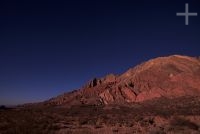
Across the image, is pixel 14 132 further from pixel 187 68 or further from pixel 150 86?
pixel 187 68

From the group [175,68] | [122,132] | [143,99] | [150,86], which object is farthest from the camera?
[175,68]

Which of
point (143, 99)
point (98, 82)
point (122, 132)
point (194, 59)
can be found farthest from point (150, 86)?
point (122, 132)

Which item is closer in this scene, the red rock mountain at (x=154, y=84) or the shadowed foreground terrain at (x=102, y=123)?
the shadowed foreground terrain at (x=102, y=123)

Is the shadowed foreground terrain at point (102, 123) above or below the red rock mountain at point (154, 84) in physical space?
below

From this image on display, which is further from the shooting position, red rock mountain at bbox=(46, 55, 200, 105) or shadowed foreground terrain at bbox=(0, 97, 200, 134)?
red rock mountain at bbox=(46, 55, 200, 105)

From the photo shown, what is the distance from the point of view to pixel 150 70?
10494 cm

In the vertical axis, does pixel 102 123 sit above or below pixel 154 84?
below

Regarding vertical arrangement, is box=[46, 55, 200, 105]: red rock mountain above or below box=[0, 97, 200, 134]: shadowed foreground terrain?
above

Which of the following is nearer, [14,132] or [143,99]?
[14,132]

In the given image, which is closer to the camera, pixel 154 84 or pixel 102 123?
pixel 102 123

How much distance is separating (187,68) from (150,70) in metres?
11.1

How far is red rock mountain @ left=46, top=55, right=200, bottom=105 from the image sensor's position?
301 ft

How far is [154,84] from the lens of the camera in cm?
9700

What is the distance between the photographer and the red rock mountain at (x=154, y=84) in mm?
91606
